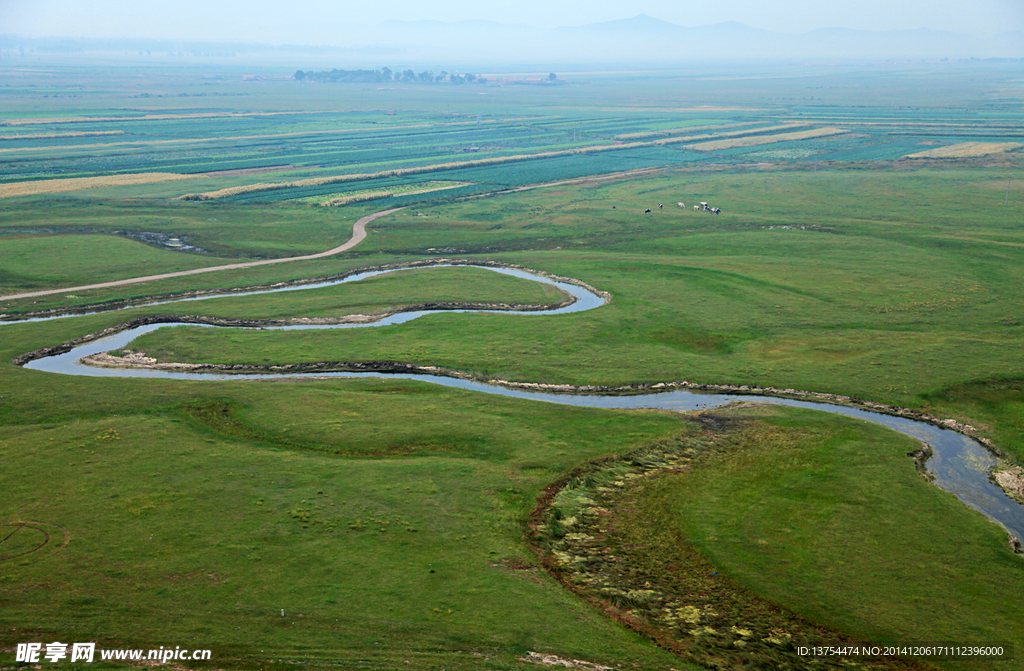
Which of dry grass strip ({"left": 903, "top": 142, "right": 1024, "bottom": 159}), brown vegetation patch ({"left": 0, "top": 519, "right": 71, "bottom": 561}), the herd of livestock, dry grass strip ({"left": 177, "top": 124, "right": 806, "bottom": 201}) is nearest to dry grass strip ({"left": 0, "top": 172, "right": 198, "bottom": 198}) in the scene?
dry grass strip ({"left": 177, "top": 124, "right": 806, "bottom": 201})

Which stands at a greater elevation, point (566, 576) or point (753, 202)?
point (753, 202)

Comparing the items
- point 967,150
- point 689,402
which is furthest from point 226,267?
point 967,150

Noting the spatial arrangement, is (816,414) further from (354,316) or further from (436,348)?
(354,316)

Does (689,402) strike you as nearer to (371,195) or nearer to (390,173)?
(371,195)

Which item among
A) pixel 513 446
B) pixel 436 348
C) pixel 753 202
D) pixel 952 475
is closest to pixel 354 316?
pixel 436 348

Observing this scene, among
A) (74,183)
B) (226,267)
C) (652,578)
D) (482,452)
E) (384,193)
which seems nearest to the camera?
(652,578)

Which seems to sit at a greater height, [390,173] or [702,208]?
[390,173]

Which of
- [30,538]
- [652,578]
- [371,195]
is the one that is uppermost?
[371,195]
